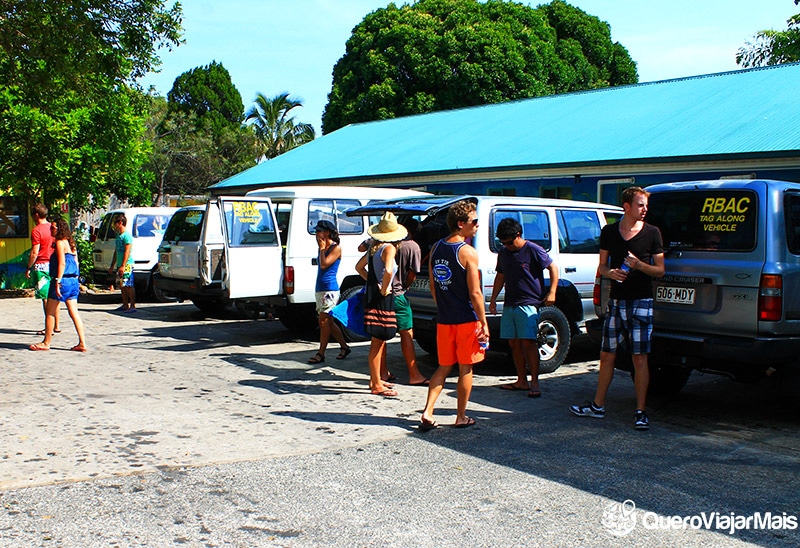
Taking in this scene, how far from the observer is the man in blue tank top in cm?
633

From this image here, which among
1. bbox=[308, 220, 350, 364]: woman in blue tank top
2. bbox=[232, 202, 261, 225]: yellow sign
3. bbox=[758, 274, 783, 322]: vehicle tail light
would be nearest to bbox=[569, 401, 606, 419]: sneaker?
bbox=[758, 274, 783, 322]: vehicle tail light

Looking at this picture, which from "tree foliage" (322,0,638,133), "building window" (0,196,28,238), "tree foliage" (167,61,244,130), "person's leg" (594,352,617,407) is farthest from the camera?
"tree foliage" (167,61,244,130)

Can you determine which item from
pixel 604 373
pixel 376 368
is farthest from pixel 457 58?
pixel 604 373

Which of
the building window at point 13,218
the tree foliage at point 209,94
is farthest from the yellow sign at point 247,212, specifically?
the tree foliage at point 209,94

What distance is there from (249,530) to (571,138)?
15869mm

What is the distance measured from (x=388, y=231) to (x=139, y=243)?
10.3 m

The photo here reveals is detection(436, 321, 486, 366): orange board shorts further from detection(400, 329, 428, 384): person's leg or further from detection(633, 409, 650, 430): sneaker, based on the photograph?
detection(400, 329, 428, 384): person's leg

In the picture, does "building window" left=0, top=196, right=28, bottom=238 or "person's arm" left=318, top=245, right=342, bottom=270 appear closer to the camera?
"person's arm" left=318, top=245, right=342, bottom=270

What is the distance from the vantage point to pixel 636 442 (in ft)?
20.1

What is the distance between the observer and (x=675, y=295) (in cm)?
684

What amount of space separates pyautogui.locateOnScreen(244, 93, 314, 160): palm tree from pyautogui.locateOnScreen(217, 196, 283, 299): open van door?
3994cm

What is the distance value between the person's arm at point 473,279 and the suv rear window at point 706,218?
188 cm

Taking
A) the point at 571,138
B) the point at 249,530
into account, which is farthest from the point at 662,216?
the point at 571,138

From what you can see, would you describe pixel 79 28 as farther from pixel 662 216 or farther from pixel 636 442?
pixel 636 442
